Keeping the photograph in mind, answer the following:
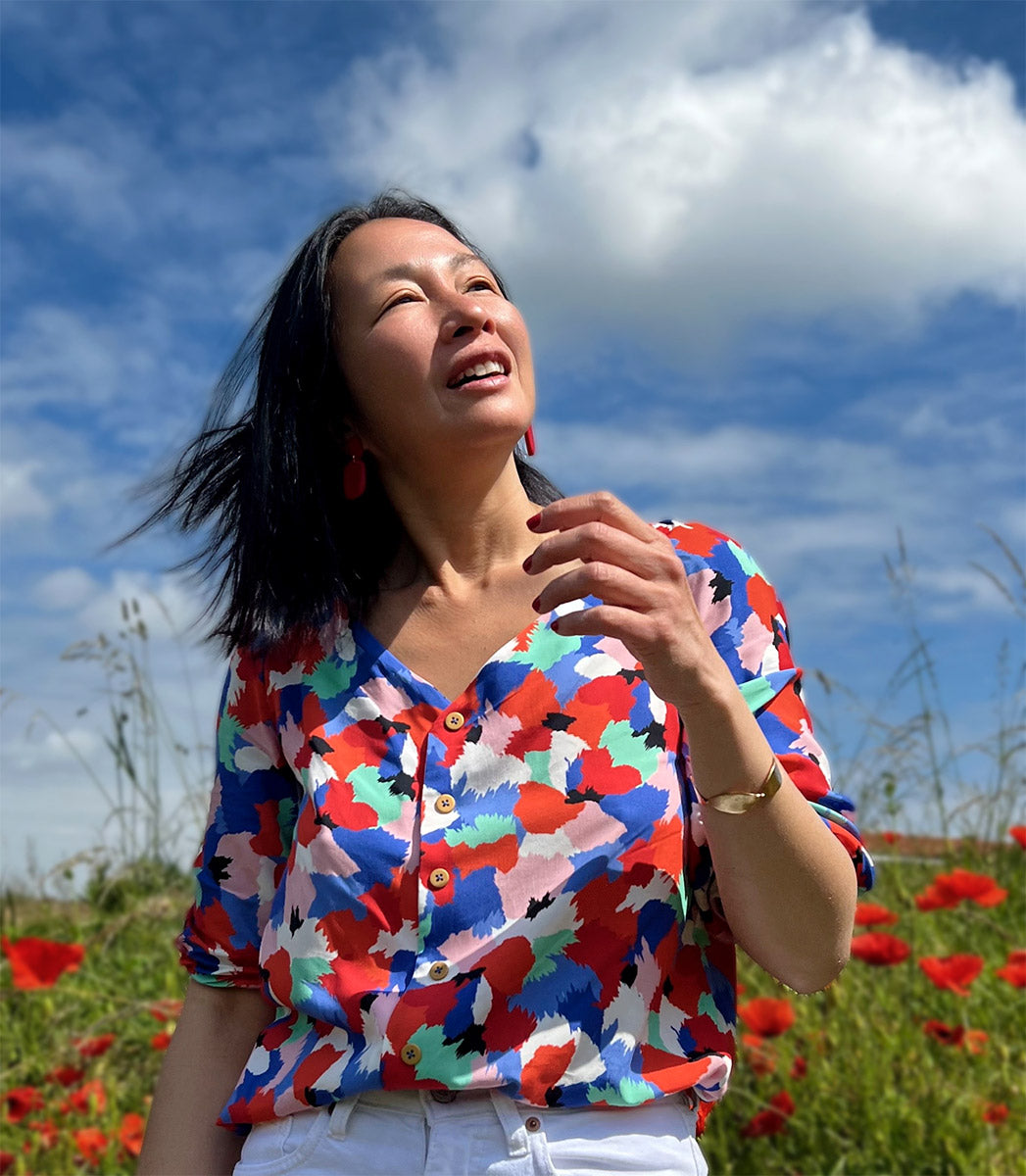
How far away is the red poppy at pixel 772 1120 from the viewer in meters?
2.63

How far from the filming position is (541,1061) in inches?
51.4

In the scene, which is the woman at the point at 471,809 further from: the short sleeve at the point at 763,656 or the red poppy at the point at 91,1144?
the red poppy at the point at 91,1144

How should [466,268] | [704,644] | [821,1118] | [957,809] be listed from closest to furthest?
[704,644]
[466,268]
[821,1118]
[957,809]

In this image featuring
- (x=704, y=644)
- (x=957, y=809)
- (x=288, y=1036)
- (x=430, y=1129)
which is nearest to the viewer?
(x=704, y=644)

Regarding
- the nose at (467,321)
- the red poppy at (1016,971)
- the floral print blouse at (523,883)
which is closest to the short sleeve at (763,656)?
the floral print blouse at (523,883)

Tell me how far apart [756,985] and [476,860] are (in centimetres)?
227

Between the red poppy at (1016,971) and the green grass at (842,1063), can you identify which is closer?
the green grass at (842,1063)

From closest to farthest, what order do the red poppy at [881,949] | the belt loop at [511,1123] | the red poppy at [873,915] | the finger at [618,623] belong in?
the finger at [618,623], the belt loop at [511,1123], the red poppy at [881,949], the red poppy at [873,915]

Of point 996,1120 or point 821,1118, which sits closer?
point 996,1120

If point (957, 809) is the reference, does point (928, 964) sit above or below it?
below

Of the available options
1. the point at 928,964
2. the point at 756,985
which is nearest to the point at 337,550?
the point at 928,964

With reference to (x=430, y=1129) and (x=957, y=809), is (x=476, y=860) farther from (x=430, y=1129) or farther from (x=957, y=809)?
(x=957, y=809)

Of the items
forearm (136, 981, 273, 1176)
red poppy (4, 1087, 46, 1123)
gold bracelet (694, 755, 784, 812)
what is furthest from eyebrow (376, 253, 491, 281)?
red poppy (4, 1087, 46, 1123)

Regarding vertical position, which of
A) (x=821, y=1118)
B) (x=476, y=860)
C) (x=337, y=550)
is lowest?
(x=821, y=1118)
